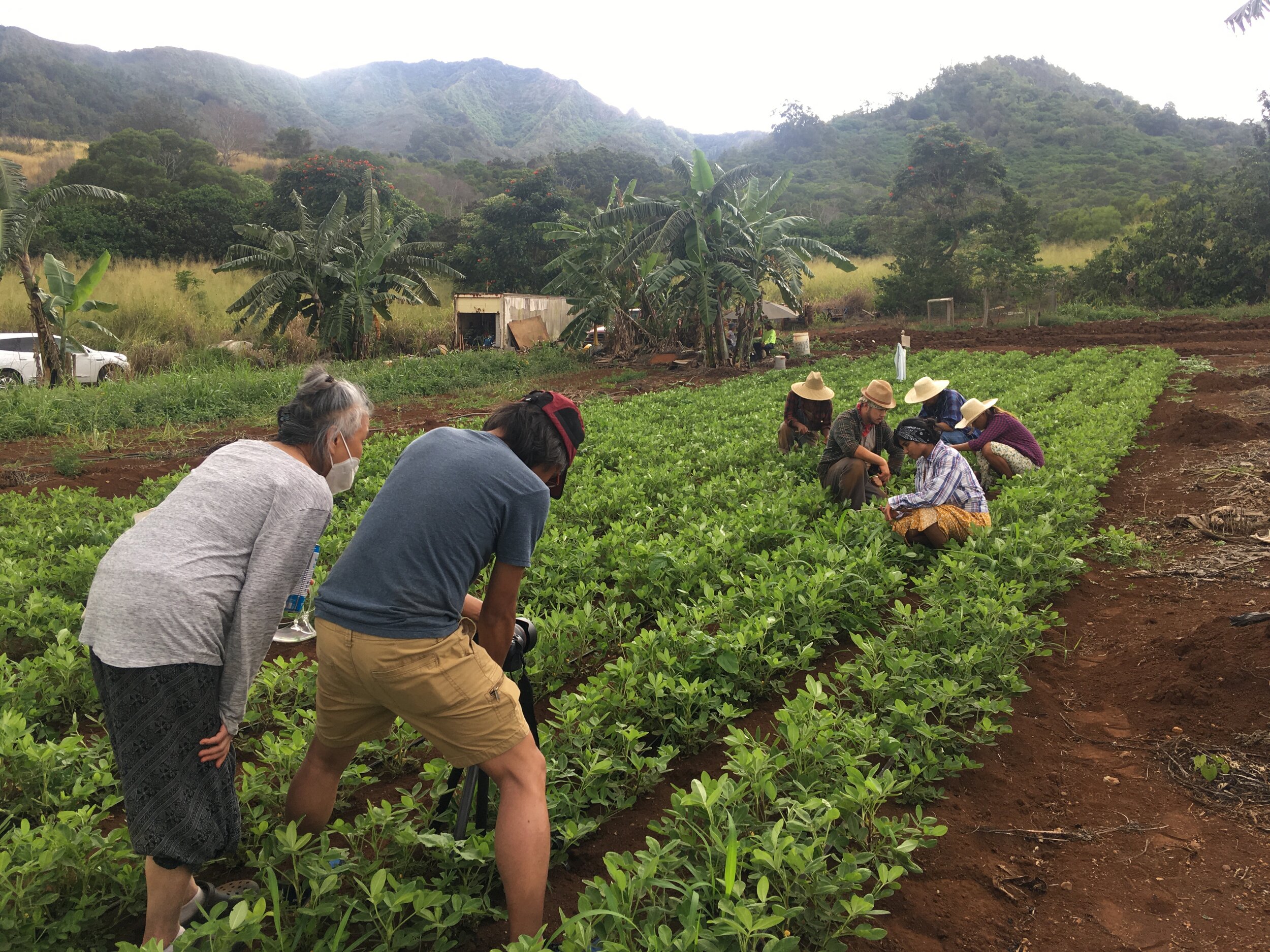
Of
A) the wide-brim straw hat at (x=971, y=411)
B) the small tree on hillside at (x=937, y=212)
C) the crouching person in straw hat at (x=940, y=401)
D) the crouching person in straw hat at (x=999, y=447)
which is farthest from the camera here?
the small tree on hillside at (x=937, y=212)

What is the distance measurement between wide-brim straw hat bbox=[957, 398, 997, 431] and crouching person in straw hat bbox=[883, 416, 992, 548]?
2.33m

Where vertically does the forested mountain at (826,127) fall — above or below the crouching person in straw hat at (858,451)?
above

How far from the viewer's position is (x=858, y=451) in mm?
7027

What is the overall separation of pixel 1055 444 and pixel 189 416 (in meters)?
12.9

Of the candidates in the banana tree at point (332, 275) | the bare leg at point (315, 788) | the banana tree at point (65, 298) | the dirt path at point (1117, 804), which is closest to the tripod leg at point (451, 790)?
the bare leg at point (315, 788)

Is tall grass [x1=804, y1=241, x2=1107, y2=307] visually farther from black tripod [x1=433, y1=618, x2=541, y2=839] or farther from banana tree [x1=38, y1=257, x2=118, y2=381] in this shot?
black tripod [x1=433, y1=618, x2=541, y2=839]

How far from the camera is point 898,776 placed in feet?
10.5

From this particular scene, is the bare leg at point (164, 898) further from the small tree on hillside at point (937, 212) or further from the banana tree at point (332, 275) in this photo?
the small tree on hillside at point (937, 212)

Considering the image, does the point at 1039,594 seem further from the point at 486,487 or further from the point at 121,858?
the point at 121,858

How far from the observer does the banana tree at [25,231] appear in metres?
13.8

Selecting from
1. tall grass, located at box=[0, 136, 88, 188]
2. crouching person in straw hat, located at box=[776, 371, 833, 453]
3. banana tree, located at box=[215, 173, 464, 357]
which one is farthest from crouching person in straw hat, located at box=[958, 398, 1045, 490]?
tall grass, located at box=[0, 136, 88, 188]

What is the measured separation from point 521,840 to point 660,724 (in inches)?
59.2

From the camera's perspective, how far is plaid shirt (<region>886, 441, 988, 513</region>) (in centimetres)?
586

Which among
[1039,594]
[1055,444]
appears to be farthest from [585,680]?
[1055,444]
